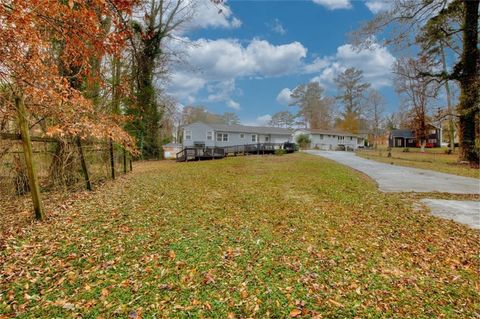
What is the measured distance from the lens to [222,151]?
2164 centimetres

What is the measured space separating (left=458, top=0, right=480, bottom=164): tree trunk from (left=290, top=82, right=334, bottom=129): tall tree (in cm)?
3177

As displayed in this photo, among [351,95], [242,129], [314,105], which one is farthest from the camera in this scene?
[314,105]

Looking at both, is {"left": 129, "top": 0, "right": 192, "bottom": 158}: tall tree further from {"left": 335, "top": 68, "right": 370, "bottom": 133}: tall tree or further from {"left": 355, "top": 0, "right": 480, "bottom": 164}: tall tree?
{"left": 335, "top": 68, "right": 370, "bottom": 133}: tall tree

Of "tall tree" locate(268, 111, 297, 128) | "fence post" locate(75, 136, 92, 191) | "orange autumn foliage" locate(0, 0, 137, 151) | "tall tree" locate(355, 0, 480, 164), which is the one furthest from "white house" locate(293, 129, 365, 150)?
"orange autumn foliage" locate(0, 0, 137, 151)

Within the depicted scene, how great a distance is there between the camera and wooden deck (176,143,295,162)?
65.3 feet

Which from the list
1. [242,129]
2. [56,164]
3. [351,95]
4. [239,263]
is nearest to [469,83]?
[239,263]

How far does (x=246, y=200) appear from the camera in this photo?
624cm

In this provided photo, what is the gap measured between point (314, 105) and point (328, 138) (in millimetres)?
9370

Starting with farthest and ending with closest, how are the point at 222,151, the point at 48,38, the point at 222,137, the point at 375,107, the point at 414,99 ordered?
the point at 375,107 → the point at 222,137 → the point at 414,99 → the point at 222,151 → the point at 48,38

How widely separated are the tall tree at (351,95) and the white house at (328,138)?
194 cm

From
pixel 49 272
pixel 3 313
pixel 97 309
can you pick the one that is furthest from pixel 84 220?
pixel 97 309

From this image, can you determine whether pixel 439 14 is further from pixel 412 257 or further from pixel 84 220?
pixel 84 220

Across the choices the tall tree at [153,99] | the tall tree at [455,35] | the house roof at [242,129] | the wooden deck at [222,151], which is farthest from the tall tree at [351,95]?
the tall tree at [153,99]

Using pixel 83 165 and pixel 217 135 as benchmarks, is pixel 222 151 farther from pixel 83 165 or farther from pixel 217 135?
pixel 83 165
